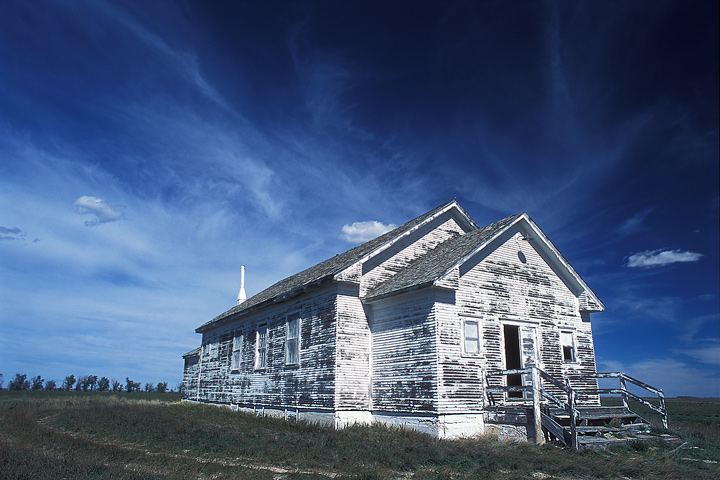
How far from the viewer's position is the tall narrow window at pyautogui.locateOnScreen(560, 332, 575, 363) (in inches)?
707

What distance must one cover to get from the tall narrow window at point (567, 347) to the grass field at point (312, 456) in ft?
12.2

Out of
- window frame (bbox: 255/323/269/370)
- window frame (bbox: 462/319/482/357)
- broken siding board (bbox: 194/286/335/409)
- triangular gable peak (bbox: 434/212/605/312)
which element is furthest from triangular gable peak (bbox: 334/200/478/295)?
window frame (bbox: 255/323/269/370)

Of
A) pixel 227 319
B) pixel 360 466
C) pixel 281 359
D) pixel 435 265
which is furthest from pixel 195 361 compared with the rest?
pixel 360 466

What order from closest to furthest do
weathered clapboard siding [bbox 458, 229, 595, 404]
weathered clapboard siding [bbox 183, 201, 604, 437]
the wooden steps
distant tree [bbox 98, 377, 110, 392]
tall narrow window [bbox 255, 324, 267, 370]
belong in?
the wooden steps, weathered clapboard siding [bbox 183, 201, 604, 437], weathered clapboard siding [bbox 458, 229, 595, 404], tall narrow window [bbox 255, 324, 267, 370], distant tree [bbox 98, 377, 110, 392]

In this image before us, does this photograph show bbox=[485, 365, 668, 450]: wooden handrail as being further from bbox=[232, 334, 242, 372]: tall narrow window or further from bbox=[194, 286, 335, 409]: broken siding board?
bbox=[232, 334, 242, 372]: tall narrow window

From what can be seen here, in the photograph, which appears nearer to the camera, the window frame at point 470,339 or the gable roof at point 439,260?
the window frame at point 470,339

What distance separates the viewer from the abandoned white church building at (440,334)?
1512 centimetres

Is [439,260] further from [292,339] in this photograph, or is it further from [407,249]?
[292,339]

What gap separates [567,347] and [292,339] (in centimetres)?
981

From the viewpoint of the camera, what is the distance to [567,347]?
1806 centimetres

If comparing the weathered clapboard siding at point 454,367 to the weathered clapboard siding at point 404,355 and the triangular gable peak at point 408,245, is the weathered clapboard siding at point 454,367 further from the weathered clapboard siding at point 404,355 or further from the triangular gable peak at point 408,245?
the triangular gable peak at point 408,245

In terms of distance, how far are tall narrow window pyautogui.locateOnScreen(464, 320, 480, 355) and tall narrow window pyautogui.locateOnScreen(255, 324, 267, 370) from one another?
935 cm

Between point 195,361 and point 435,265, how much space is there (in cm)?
2229

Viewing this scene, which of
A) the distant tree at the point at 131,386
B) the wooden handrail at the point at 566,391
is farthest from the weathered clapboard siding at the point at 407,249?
the distant tree at the point at 131,386
